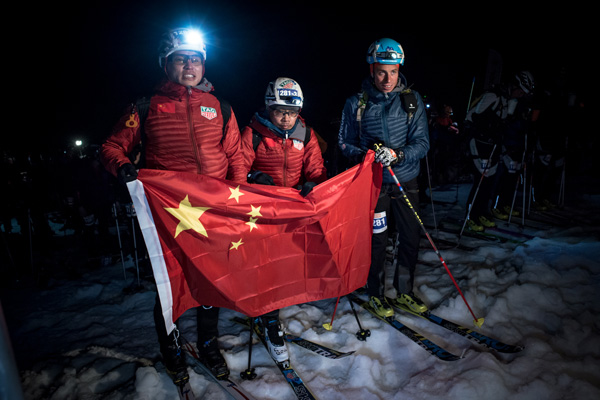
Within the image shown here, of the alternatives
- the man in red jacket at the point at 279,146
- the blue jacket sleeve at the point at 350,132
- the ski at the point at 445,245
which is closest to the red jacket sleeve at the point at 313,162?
the man in red jacket at the point at 279,146

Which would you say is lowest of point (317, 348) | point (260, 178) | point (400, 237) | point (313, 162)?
point (317, 348)

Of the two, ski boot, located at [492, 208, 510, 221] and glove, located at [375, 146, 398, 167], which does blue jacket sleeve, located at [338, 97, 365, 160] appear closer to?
glove, located at [375, 146, 398, 167]

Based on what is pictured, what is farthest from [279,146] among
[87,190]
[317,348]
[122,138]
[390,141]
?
[87,190]

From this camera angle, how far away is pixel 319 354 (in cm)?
355

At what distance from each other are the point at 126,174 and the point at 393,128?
3399 millimetres

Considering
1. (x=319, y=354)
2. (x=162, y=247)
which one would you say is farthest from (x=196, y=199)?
(x=319, y=354)

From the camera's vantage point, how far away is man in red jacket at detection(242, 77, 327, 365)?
360 centimetres

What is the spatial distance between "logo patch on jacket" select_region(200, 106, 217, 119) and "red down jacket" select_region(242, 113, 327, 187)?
632mm

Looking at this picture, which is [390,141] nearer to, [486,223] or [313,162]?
[313,162]

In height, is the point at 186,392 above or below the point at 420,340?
below

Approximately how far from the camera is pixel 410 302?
14.1 feet

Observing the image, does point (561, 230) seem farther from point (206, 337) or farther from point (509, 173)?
point (206, 337)

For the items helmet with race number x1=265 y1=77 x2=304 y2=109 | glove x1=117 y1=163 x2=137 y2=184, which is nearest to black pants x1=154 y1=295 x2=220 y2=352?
glove x1=117 y1=163 x2=137 y2=184

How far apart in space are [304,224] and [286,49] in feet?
94.4
